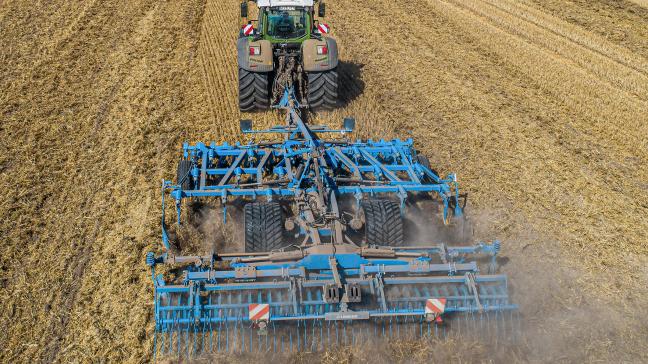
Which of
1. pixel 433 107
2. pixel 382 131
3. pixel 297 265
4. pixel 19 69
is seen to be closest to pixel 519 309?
pixel 297 265

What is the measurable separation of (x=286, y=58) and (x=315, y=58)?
577 mm

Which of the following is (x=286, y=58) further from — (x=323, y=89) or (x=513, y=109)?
(x=513, y=109)

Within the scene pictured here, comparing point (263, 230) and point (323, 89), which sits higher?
point (263, 230)

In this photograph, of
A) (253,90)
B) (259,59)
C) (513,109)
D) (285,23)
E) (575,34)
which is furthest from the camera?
(575,34)

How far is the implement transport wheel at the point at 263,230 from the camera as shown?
18.8 ft

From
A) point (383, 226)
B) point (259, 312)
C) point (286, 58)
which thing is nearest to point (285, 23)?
point (286, 58)

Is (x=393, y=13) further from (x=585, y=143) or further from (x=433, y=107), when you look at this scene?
(x=585, y=143)

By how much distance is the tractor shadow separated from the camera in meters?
10.4

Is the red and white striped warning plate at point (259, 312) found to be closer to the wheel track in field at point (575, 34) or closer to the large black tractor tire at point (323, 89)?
the large black tractor tire at point (323, 89)

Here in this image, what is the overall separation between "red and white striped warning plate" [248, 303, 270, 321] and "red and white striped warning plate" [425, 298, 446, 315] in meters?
1.35

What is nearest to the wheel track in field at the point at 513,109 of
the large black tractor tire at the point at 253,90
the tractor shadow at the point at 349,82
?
the tractor shadow at the point at 349,82

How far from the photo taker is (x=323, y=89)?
9531 mm

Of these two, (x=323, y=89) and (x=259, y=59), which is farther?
(x=323, y=89)

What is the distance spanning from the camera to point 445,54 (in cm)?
1285
